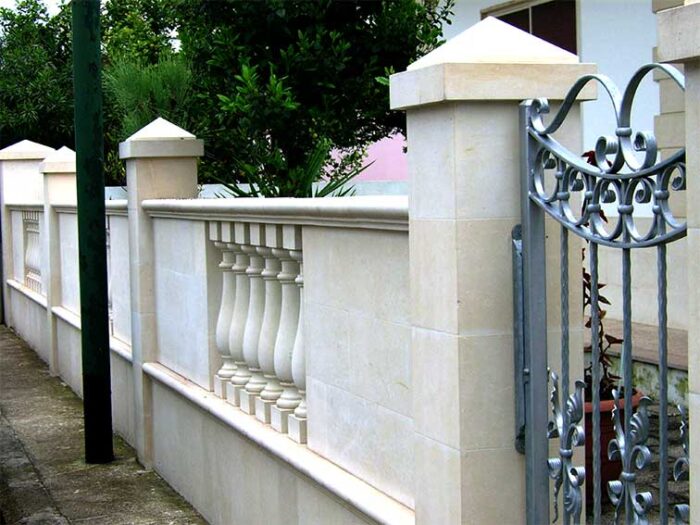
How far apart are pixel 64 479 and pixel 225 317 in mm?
1886

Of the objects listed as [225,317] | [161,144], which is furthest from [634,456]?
[161,144]

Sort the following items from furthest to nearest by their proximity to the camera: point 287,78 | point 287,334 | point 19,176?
point 19,176 → point 287,78 → point 287,334

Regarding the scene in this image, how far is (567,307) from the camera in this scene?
321cm

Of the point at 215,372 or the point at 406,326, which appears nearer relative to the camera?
the point at 406,326

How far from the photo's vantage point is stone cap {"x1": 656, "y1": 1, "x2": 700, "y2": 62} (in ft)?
7.35

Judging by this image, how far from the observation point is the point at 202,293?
621 centimetres

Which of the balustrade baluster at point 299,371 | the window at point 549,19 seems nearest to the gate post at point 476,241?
the balustrade baluster at point 299,371

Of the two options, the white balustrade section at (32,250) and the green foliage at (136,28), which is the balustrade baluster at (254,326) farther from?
the green foliage at (136,28)

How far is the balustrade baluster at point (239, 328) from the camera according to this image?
5.75 metres

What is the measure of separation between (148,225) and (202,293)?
4.09 feet

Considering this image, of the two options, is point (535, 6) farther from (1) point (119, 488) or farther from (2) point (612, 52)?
(1) point (119, 488)

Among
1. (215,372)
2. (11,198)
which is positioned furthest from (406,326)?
(11,198)

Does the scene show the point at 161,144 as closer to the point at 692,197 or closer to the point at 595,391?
the point at 595,391

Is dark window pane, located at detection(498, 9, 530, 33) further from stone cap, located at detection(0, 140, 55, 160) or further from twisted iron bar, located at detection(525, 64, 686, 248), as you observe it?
twisted iron bar, located at detection(525, 64, 686, 248)
